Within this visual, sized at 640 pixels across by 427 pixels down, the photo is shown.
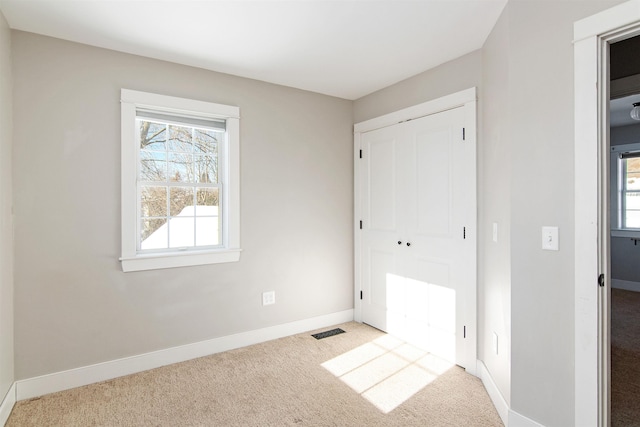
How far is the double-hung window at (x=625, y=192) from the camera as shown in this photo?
223 inches

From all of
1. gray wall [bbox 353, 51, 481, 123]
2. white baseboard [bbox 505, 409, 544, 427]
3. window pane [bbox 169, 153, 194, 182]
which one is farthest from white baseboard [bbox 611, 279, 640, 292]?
window pane [bbox 169, 153, 194, 182]

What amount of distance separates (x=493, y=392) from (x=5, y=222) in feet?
11.1

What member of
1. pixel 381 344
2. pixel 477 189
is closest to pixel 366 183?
pixel 477 189

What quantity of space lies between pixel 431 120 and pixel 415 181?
0.56m

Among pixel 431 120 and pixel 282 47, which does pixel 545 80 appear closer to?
pixel 431 120

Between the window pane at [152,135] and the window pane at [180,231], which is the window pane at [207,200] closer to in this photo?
the window pane at [180,231]

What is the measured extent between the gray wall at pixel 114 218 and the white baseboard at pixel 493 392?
1.71m

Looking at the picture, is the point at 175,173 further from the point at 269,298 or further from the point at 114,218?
the point at 269,298

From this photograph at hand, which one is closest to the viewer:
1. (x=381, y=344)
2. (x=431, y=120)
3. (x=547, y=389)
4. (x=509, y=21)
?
(x=547, y=389)

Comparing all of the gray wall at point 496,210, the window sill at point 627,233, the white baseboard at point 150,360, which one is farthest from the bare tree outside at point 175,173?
the window sill at point 627,233

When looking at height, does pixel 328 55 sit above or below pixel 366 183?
above

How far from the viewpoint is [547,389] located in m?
1.91

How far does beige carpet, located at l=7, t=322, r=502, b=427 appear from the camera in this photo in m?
2.20

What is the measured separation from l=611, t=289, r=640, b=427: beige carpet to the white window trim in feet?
9.92
